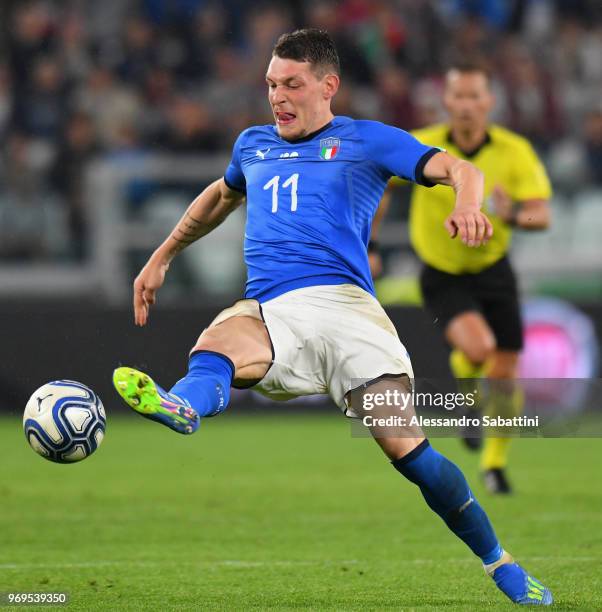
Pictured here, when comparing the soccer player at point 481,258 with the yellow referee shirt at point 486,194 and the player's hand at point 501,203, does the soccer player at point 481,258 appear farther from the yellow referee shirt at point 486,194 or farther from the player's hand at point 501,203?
the player's hand at point 501,203

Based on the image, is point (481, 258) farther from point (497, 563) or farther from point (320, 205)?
point (497, 563)

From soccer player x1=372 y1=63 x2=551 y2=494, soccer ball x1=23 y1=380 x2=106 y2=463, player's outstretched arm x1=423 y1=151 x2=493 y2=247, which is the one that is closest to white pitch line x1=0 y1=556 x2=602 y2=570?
soccer ball x1=23 y1=380 x2=106 y2=463

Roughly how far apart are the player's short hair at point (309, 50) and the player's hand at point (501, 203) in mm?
2476

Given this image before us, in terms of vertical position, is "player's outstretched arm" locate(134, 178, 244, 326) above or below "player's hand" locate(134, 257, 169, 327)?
above

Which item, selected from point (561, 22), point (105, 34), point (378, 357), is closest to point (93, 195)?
point (105, 34)

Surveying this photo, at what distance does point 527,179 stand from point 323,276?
3.82 m

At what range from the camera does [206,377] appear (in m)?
4.80

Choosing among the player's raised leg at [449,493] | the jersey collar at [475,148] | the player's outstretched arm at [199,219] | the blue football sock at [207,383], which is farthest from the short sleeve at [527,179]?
the blue football sock at [207,383]

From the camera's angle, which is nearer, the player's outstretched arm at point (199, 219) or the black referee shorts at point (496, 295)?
the player's outstretched arm at point (199, 219)

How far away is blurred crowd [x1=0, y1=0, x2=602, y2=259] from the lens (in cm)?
1464

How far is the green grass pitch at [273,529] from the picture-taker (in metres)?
5.50

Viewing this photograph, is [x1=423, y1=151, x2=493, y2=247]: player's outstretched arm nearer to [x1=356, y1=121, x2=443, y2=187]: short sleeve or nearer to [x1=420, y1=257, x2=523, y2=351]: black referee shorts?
[x1=356, y1=121, x2=443, y2=187]: short sleeve

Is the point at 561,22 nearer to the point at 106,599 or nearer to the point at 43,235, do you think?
the point at 43,235

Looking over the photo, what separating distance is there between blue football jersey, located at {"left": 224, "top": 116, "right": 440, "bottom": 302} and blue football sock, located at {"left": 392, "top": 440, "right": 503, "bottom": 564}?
76cm
